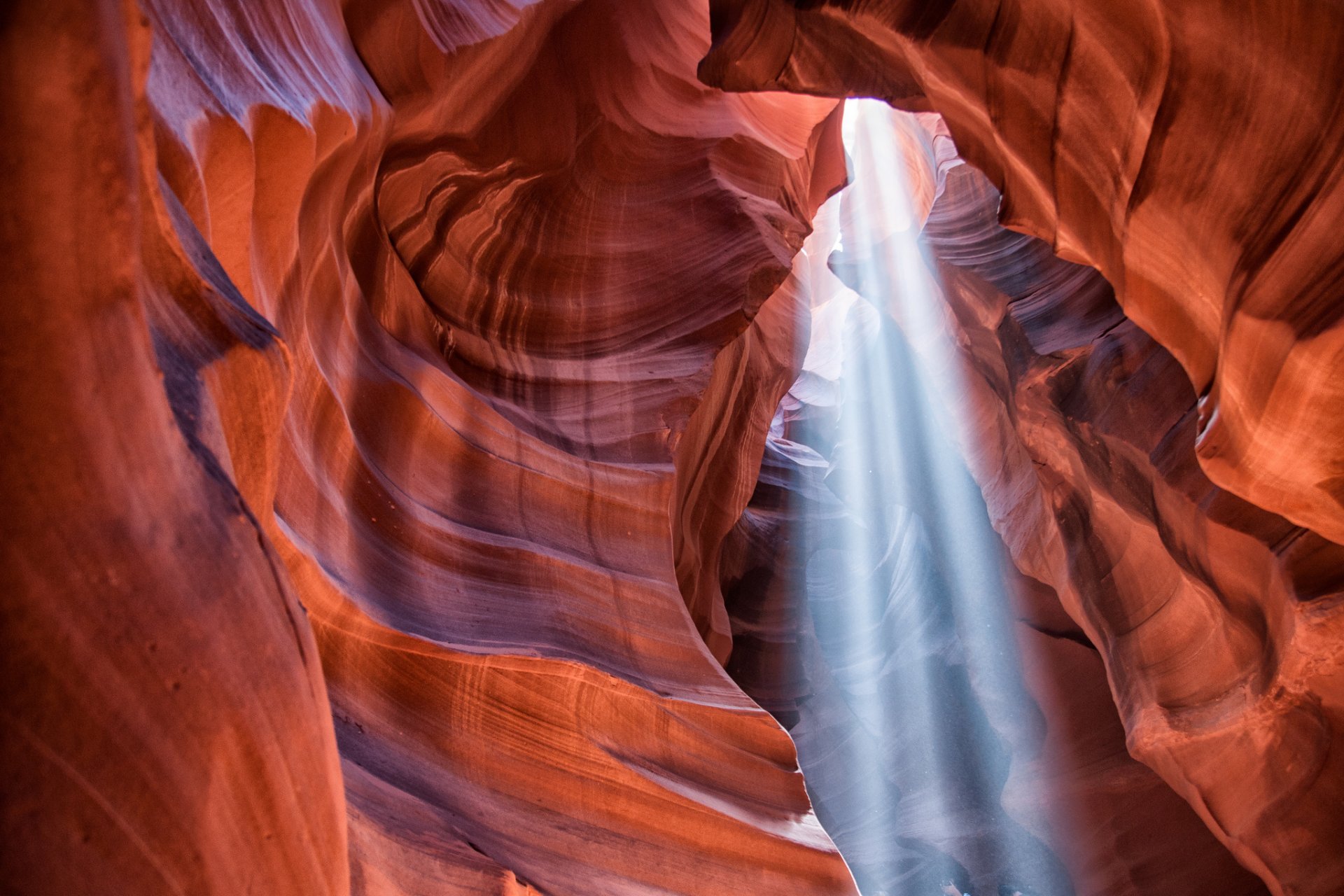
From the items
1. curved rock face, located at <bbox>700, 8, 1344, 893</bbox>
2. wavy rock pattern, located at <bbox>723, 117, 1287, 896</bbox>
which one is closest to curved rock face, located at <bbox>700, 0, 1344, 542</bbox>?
curved rock face, located at <bbox>700, 8, 1344, 893</bbox>

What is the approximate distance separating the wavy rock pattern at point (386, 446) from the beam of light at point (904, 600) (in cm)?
Result: 431

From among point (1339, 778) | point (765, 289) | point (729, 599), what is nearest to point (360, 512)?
point (765, 289)

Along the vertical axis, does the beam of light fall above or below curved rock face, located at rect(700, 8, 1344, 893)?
below

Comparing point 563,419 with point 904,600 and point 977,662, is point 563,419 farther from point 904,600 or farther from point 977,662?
point 904,600

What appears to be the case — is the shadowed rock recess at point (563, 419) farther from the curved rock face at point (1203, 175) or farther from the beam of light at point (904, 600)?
the beam of light at point (904, 600)

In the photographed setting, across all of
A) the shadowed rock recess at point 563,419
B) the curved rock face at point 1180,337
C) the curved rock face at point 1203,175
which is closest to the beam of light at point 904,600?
the shadowed rock recess at point 563,419

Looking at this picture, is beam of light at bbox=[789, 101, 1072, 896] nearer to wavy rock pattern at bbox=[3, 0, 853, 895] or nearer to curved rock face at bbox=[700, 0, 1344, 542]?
wavy rock pattern at bbox=[3, 0, 853, 895]

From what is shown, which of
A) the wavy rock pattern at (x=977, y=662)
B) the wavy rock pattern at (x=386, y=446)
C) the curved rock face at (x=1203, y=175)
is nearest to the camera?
the wavy rock pattern at (x=386, y=446)

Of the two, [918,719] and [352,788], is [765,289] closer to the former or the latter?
[352,788]

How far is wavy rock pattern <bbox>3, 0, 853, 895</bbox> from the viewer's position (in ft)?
4.34

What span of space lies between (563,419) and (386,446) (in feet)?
5.02

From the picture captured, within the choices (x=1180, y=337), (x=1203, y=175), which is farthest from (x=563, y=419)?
(x=1203, y=175)

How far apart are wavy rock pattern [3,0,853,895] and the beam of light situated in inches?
170

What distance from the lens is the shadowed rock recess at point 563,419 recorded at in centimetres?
135
